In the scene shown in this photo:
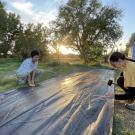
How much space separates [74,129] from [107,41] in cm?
2318

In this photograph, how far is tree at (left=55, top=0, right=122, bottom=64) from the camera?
82.3ft

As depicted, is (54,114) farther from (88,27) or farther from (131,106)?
(88,27)

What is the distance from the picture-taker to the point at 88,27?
24.9 metres

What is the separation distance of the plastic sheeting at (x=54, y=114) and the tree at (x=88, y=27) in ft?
64.6

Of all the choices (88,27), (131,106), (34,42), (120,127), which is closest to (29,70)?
(131,106)

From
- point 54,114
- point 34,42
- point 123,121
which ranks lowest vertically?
point 123,121

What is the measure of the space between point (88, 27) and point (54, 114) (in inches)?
844

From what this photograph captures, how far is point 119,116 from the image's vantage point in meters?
4.62

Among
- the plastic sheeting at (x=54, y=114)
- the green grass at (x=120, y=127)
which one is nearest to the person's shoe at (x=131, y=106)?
the plastic sheeting at (x=54, y=114)

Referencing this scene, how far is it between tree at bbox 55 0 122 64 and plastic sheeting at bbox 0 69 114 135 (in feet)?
64.6

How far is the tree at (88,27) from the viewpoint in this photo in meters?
25.1

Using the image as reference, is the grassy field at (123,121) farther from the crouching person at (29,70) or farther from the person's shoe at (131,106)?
the crouching person at (29,70)

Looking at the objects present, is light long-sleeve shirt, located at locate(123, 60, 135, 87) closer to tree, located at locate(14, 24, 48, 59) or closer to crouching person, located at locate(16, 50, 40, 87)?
crouching person, located at locate(16, 50, 40, 87)

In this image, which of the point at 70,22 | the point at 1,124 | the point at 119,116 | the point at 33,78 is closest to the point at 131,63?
the point at 119,116
